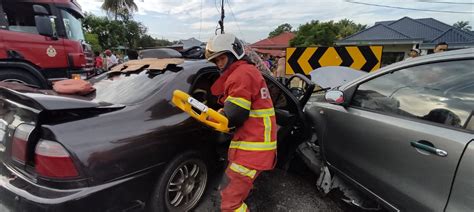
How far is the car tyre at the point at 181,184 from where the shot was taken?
2143 mm

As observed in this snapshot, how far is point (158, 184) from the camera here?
2109mm

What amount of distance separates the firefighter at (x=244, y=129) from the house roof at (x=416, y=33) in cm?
2276

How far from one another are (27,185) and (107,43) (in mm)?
36903

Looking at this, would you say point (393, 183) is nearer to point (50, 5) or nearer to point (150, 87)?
point (150, 87)

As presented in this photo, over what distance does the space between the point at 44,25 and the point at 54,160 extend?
4.63 meters

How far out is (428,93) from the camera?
77.8 inches

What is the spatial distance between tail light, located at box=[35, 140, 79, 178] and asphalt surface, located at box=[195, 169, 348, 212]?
4.24 feet

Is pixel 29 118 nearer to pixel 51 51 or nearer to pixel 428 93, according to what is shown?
pixel 428 93

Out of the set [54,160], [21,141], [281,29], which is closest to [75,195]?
[54,160]

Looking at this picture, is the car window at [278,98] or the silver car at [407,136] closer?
the silver car at [407,136]

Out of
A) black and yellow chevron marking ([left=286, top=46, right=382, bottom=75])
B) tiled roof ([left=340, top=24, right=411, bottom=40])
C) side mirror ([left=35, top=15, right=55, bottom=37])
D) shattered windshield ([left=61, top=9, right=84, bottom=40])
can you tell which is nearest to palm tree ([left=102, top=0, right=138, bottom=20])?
tiled roof ([left=340, top=24, right=411, bottom=40])

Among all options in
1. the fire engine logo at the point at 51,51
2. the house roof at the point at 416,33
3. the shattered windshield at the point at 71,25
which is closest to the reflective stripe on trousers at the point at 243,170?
the fire engine logo at the point at 51,51

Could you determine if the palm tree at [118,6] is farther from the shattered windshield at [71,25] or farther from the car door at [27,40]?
the car door at [27,40]

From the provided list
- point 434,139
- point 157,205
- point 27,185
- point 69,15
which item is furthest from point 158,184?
point 69,15
